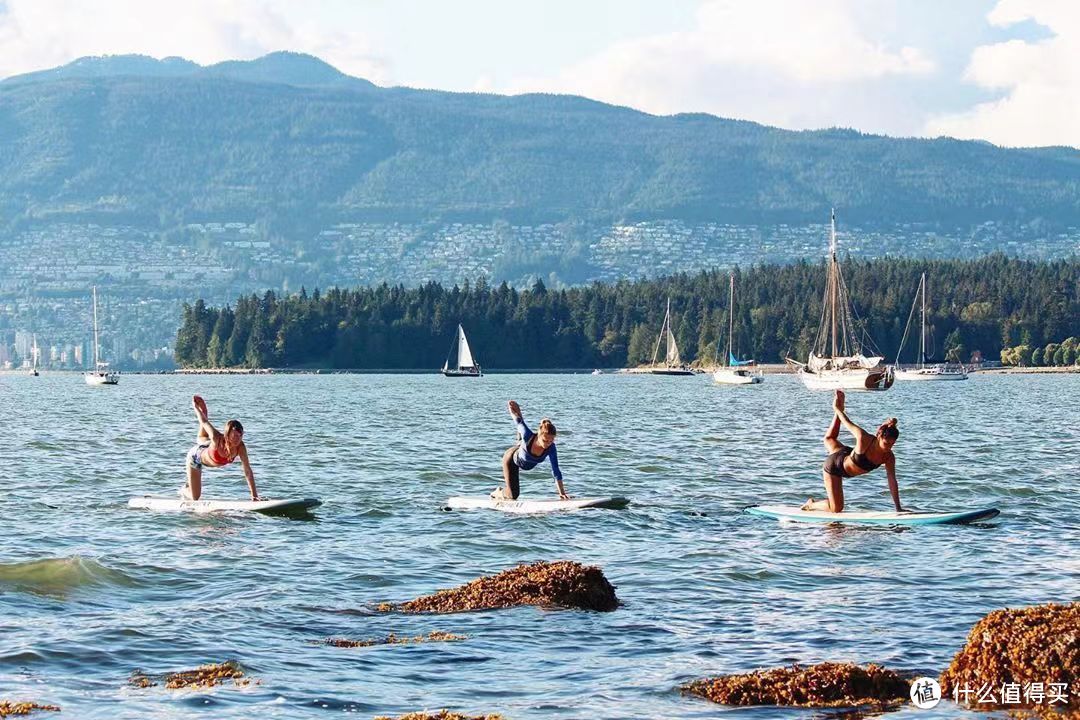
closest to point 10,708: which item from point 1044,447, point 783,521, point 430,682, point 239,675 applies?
point 239,675

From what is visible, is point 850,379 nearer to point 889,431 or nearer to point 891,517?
point 891,517

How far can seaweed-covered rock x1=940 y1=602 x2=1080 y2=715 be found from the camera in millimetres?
15383

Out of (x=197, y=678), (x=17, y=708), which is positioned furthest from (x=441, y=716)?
(x=17, y=708)

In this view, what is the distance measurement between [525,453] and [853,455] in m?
6.22

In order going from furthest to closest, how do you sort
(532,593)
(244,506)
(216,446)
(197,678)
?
(244,506) < (216,446) < (532,593) < (197,678)

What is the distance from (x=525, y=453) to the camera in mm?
32219

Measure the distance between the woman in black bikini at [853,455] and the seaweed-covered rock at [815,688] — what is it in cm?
1204

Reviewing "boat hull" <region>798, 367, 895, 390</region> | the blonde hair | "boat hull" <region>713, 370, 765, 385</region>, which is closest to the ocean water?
the blonde hair

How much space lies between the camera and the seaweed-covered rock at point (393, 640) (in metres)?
19.2

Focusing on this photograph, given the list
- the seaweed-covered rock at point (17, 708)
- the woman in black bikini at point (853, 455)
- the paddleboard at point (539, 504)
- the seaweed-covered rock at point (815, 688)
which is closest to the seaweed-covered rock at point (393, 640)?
the seaweed-covered rock at point (815, 688)

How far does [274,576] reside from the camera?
2469 cm

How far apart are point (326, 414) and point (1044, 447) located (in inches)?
1917

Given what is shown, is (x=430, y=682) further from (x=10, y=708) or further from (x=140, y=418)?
(x=140, y=418)

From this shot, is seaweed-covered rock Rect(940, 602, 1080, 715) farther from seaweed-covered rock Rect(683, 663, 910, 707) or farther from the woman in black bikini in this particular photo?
the woman in black bikini
